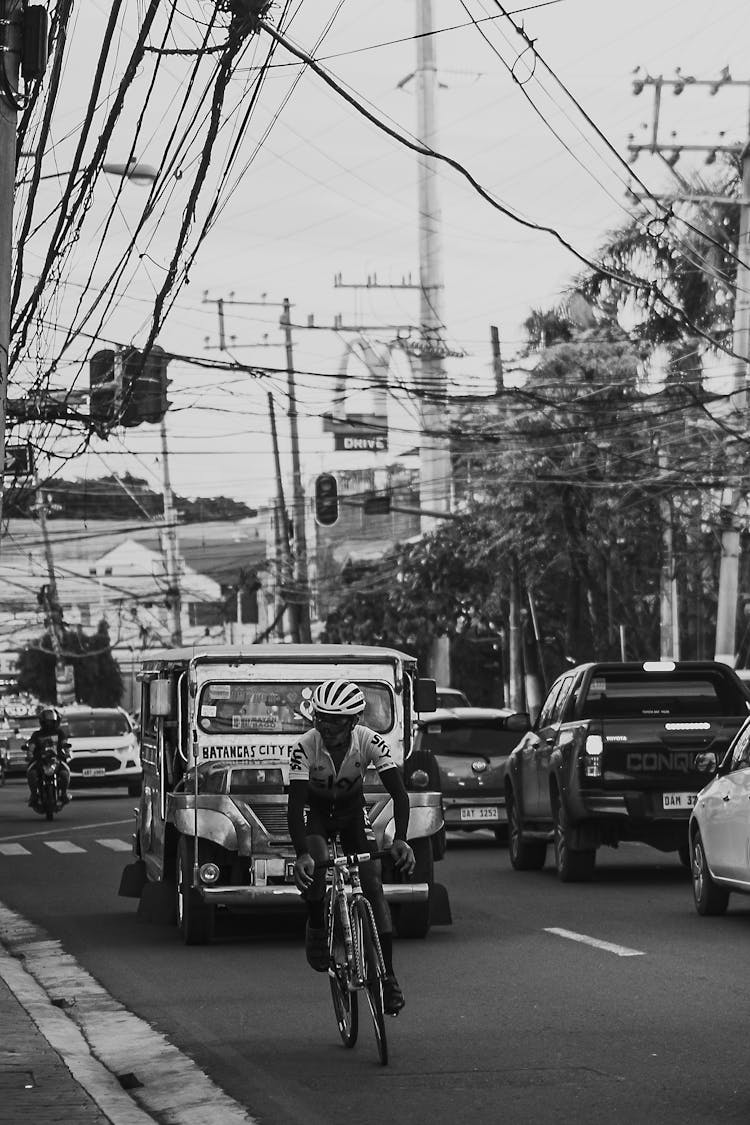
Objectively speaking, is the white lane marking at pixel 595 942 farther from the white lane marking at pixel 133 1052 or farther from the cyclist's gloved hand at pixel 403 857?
the cyclist's gloved hand at pixel 403 857

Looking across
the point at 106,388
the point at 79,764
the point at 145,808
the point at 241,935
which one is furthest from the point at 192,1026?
the point at 79,764

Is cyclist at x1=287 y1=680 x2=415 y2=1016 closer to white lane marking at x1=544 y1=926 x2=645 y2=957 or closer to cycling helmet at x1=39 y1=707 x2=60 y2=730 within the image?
white lane marking at x1=544 y1=926 x2=645 y2=957

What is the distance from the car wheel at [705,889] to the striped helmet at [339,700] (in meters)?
6.10

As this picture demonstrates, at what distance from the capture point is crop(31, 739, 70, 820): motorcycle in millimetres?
30875

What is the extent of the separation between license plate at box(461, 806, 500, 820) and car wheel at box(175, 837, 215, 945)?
9.43m

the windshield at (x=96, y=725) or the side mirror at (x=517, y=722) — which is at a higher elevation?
the side mirror at (x=517, y=722)

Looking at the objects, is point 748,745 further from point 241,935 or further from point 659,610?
point 659,610

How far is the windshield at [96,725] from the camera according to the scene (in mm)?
39375

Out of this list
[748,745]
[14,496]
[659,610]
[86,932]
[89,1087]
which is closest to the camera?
[89,1087]

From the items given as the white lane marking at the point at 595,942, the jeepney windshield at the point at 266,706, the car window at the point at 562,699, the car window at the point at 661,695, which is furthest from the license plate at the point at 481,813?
the white lane marking at the point at 595,942

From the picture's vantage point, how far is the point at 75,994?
11.8 meters

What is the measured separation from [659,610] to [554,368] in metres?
12.8

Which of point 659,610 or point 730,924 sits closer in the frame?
point 730,924

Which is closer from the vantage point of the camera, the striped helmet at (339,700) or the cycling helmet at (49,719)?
the striped helmet at (339,700)
